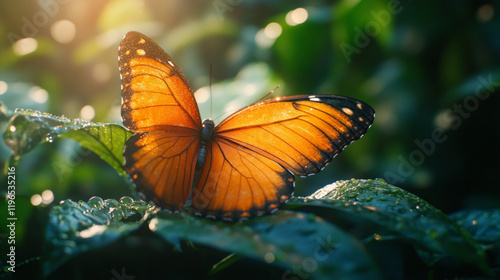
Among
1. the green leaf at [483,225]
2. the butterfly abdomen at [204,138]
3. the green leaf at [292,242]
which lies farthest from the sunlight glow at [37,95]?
the green leaf at [483,225]

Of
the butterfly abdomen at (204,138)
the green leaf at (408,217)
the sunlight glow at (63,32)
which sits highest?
the sunlight glow at (63,32)

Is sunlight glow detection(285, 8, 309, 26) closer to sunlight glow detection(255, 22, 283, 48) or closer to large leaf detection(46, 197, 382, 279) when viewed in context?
sunlight glow detection(255, 22, 283, 48)

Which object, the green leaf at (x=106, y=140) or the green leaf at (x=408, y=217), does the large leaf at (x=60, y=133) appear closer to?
the green leaf at (x=106, y=140)

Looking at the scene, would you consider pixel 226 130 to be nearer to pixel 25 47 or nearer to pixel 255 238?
pixel 255 238

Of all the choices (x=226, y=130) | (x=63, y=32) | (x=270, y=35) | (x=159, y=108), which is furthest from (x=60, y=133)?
(x=63, y=32)

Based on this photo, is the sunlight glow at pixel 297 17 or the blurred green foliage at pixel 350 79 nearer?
the blurred green foliage at pixel 350 79

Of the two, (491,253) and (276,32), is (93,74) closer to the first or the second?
(276,32)

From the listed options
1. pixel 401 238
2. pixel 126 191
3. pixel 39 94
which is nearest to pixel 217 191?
pixel 401 238
